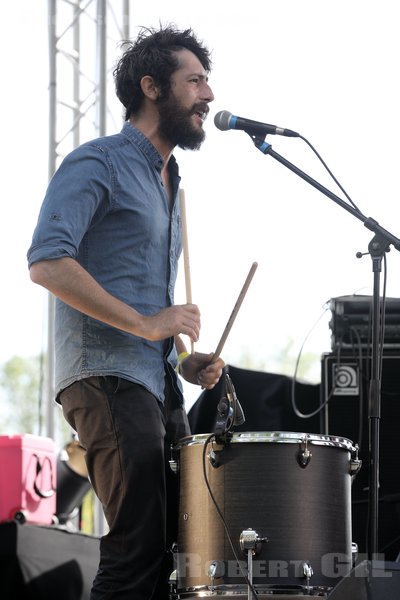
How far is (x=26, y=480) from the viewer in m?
3.93

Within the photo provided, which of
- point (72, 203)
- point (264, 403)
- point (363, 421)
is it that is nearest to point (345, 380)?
point (363, 421)

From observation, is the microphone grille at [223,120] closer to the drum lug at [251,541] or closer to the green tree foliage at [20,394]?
the drum lug at [251,541]

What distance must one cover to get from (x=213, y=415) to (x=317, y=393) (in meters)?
0.42

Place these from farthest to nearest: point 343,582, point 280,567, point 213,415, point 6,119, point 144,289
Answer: point 6,119
point 213,415
point 144,289
point 280,567
point 343,582

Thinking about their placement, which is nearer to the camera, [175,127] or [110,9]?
[175,127]

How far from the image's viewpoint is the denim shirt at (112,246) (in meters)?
2.50

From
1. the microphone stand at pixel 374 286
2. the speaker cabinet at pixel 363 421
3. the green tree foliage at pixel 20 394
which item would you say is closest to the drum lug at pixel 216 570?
the microphone stand at pixel 374 286

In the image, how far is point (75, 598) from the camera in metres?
3.61

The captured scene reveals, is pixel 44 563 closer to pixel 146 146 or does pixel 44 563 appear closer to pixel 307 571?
pixel 307 571

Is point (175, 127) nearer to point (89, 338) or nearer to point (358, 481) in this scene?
point (89, 338)

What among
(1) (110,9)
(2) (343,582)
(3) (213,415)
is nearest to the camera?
(2) (343,582)

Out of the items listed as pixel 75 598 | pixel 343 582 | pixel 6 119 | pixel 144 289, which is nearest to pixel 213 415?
pixel 75 598

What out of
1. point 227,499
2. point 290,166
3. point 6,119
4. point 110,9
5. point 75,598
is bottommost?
point 75,598

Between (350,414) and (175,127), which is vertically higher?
(175,127)
